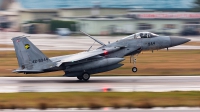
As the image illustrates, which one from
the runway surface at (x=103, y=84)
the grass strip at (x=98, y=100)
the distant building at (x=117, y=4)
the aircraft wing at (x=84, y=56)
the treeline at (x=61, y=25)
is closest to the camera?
the grass strip at (x=98, y=100)

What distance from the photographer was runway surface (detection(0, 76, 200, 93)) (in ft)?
77.9

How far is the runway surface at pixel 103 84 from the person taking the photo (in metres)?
23.8

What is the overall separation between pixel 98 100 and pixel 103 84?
6.90m

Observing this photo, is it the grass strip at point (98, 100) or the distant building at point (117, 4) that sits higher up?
the distant building at point (117, 4)

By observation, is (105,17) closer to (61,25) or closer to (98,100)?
(61,25)

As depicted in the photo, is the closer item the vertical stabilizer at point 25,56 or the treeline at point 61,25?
the vertical stabilizer at point 25,56

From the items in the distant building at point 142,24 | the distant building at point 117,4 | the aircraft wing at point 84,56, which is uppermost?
the distant building at point 117,4

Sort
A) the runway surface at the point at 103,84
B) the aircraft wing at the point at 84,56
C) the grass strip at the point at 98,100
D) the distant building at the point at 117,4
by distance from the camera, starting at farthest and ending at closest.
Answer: the distant building at the point at 117,4, the aircraft wing at the point at 84,56, the runway surface at the point at 103,84, the grass strip at the point at 98,100

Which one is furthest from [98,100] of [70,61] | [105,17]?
[105,17]

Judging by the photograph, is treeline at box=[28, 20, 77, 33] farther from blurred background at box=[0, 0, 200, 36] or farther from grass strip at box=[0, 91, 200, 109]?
grass strip at box=[0, 91, 200, 109]

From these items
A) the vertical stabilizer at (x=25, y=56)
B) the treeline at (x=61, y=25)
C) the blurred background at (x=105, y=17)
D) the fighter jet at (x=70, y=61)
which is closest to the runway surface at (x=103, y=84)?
the fighter jet at (x=70, y=61)

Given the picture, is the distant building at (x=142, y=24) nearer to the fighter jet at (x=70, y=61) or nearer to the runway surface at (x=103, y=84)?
the runway surface at (x=103, y=84)

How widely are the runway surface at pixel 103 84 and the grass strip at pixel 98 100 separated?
191 cm

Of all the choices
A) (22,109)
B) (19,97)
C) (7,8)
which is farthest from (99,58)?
(7,8)
